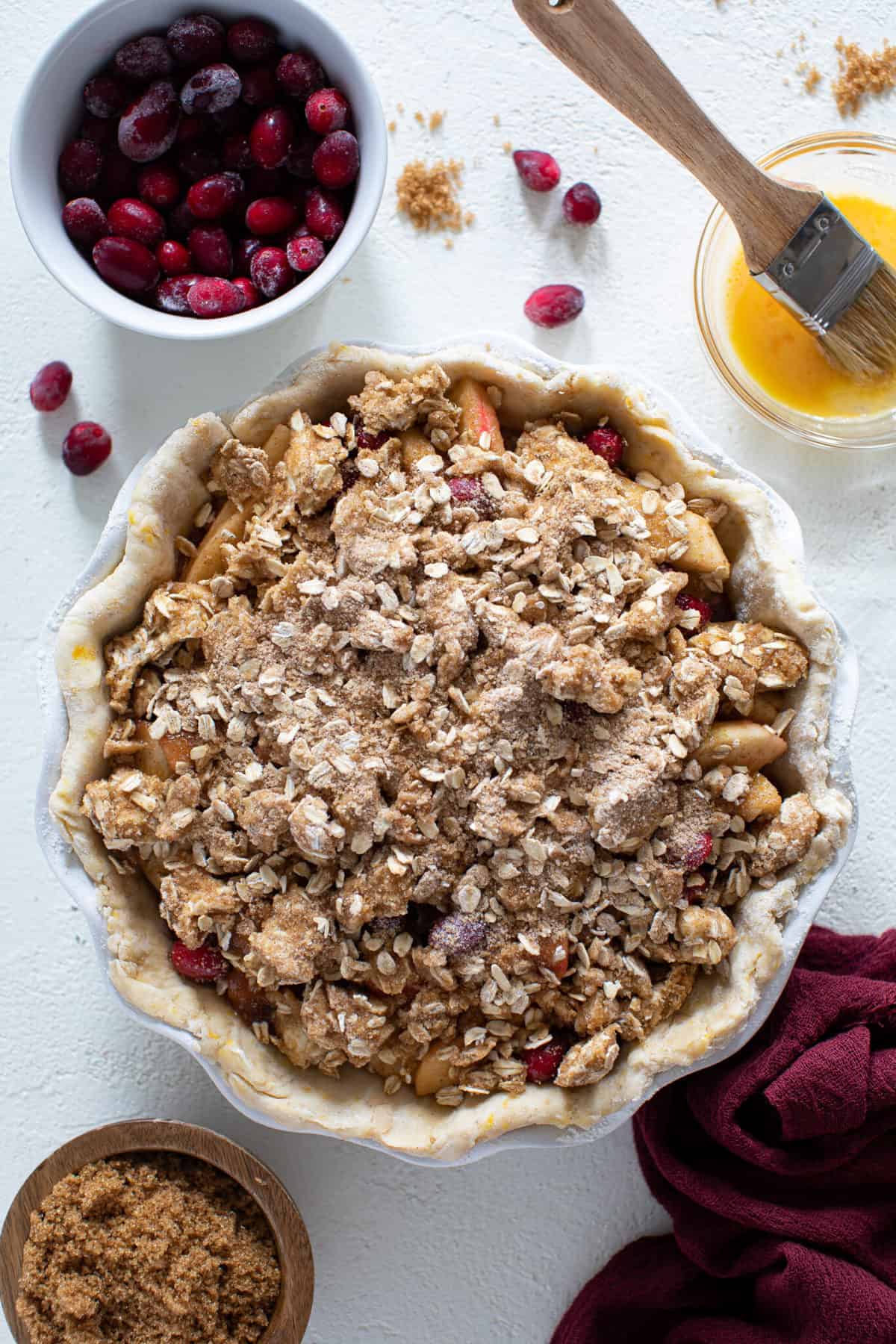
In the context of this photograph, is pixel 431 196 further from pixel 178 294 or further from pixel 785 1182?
pixel 785 1182

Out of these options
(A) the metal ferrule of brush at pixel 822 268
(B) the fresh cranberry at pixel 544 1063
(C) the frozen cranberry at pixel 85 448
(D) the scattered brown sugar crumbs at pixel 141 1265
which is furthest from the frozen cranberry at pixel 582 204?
(D) the scattered brown sugar crumbs at pixel 141 1265

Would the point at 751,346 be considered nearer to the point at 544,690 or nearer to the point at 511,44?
the point at 511,44

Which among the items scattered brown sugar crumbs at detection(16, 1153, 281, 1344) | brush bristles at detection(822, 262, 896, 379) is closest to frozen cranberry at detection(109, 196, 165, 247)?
brush bristles at detection(822, 262, 896, 379)

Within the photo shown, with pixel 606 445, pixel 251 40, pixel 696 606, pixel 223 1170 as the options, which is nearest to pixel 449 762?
pixel 696 606

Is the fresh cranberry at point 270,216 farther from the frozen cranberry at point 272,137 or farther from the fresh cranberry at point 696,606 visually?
the fresh cranberry at point 696,606

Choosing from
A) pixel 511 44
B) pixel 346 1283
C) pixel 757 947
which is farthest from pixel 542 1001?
pixel 511 44

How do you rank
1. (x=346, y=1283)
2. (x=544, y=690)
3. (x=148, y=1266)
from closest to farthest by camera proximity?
(x=544, y=690) < (x=148, y=1266) < (x=346, y=1283)
